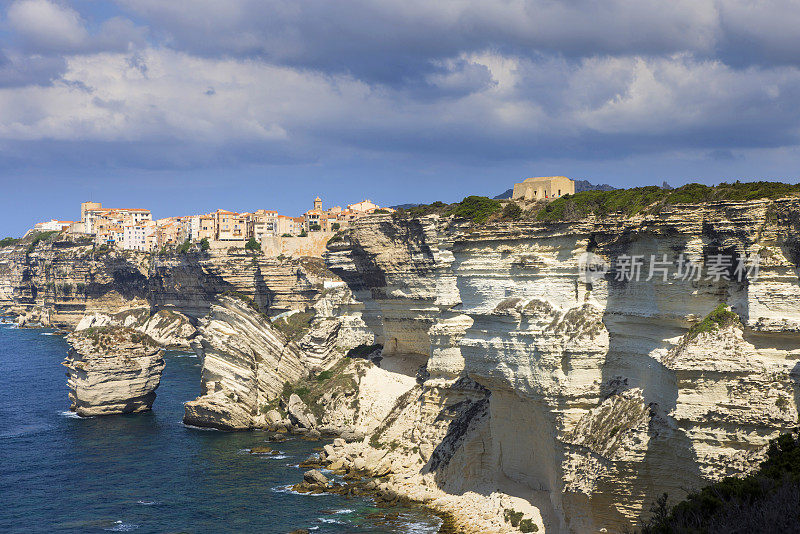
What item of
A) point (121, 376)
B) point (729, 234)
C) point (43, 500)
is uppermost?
point (729, 234)

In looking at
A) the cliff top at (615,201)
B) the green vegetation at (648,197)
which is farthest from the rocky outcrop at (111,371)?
the green vegetation at (648,197)

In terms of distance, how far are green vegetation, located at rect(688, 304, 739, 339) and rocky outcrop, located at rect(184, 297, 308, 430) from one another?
4080 cm

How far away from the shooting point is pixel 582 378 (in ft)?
104

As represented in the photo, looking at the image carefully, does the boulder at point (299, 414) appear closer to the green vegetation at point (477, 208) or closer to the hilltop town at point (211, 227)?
the green vegetation at point (477, 208)

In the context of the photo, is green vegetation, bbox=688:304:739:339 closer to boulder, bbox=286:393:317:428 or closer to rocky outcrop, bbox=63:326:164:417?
boulder, bbox=286:393:317:428

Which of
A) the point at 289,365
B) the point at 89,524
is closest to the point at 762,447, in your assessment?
the point at 89,524

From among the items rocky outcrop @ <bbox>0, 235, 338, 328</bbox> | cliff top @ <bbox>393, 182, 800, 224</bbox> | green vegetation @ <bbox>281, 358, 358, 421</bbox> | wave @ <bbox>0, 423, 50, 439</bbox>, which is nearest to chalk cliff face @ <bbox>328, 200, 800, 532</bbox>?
cliff top @ <bbox>393, 182, 800, 224</bbox>

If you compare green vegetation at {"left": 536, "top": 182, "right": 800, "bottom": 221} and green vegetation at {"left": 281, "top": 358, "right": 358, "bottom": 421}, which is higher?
green vegetation at {"left": 536, "top": 182, "right": 800, "bottom": 221}

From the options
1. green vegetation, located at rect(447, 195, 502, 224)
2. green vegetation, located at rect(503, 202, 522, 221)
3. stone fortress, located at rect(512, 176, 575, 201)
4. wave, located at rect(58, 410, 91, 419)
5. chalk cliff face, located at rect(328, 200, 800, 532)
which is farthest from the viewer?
wave, located at rect(58, 410, 91, 419)

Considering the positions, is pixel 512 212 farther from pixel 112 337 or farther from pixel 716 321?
pixel 112 337

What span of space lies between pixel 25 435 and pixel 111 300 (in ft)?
290

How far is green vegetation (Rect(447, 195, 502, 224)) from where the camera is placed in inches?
1620

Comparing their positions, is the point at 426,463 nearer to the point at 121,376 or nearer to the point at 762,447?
the point at 762,447

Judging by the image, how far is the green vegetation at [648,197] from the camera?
2736 centimetres
